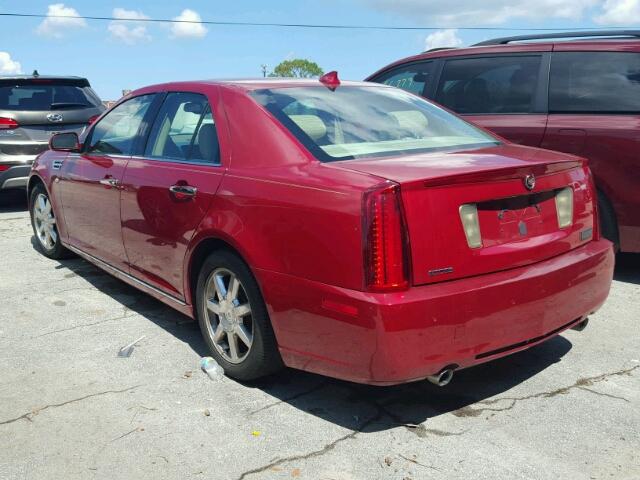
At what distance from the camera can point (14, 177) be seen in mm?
8844

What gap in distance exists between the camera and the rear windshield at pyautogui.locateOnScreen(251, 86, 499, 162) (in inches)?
137

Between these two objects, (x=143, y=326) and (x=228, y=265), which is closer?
(x=228, y=265)

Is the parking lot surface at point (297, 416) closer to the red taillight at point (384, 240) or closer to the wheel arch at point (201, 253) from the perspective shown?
the wheel arch at point (201, 253)

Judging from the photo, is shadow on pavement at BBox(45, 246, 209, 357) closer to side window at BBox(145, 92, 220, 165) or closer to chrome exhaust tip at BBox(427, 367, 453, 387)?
side window at BBox(145, 92, 220, 165)

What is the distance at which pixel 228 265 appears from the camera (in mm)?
3561

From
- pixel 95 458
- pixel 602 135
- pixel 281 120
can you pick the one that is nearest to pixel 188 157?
pixel 281 120

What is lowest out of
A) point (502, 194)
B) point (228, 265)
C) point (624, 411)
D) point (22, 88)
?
point (624, 411)

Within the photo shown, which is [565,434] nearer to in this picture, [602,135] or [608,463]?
[608,463]

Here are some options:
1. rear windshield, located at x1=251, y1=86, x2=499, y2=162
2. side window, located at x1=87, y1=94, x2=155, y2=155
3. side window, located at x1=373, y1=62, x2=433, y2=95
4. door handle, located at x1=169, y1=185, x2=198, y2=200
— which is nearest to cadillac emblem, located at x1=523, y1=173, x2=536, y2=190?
rear windshield, located at x1=251, y1=86, x2=499, y2=162

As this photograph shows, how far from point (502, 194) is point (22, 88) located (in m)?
8.02

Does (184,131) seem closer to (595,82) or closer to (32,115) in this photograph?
(595,82)

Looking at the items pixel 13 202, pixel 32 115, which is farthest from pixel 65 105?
pixel 13 202

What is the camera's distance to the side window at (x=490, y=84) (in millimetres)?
5949

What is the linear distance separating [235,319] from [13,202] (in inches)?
317
